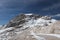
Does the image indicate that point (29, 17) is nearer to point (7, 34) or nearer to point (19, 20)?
point (19, 20)

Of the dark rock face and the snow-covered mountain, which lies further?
the dark rock face

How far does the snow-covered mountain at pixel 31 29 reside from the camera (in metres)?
17.6

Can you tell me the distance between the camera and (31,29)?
2359 centimetres

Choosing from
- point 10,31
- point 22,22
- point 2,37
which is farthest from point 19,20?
point 2,37

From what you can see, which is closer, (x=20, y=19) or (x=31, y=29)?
(x=31, y=29)

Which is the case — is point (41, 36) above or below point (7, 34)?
above

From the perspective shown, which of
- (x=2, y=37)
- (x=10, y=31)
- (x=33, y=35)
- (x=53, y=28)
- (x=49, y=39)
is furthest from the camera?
(x=10, y=31)

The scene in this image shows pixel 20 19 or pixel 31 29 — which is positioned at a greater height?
pixel 31 29

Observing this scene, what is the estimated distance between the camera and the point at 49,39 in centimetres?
1630

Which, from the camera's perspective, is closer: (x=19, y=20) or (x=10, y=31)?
(x=10, y=31)

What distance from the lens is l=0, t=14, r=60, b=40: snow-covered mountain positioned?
57.7 ft

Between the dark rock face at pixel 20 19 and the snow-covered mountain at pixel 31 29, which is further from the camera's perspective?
the dark rock face at pixel 20 19

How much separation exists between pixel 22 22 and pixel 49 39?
16028 mm

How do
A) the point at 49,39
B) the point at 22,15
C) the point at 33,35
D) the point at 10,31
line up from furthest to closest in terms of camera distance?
the point at 22,15 < the point at 10,31 < the point at 33,35 < the point at 49,39
